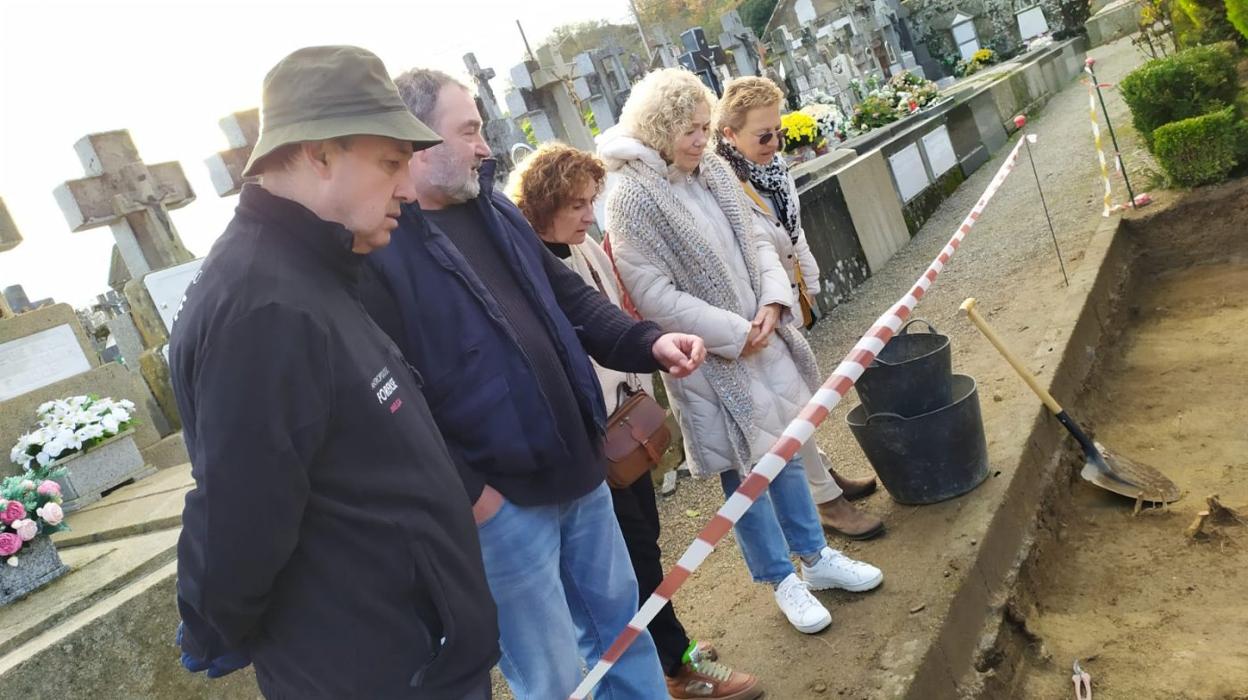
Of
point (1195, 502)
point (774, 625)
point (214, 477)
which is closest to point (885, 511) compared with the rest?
point (774, 625)

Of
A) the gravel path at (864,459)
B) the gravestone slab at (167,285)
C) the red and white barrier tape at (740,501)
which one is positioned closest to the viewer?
the red and white barrier tape at (740,501)

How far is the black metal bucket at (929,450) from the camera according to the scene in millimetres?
3340

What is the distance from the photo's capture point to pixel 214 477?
4.15ft

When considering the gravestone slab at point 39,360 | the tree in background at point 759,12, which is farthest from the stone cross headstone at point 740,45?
the tree in background at point 759,12

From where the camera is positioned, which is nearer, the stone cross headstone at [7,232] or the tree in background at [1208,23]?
the stone cross headstone at [7,232]

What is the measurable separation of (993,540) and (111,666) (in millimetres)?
3130

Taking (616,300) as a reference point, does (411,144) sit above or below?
above

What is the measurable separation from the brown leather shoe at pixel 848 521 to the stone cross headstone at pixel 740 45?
11.9 meters

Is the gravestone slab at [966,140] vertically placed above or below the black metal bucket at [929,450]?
above

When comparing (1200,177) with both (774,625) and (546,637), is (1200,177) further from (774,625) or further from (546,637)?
(546,637)

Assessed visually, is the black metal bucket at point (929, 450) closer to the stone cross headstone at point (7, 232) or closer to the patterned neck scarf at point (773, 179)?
the patterned neck scarf at point (773, 179)

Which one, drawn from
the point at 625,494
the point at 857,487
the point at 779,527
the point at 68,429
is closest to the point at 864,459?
the point at 857,487

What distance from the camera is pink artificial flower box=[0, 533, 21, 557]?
3.67 metres

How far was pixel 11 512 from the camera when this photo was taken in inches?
147
